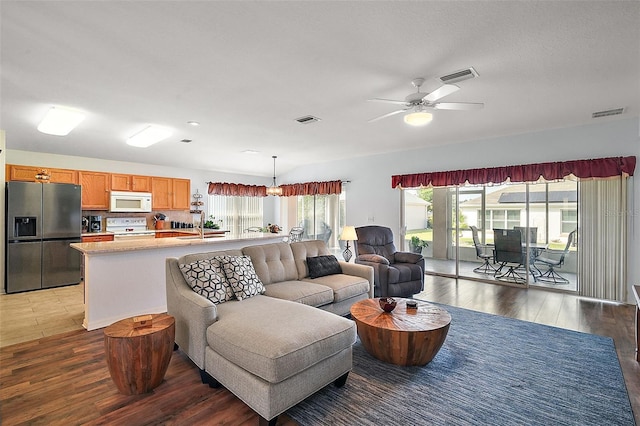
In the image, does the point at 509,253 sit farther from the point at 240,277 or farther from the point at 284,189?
the point at 284,189

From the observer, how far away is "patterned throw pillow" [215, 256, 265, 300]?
282 cm

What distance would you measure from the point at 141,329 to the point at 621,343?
4.36m

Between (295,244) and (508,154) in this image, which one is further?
(508,154)

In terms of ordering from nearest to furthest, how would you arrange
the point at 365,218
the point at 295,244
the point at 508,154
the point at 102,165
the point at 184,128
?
the point at 295,244 < the point at 184,128 < the point at 508,154 < the point at 102,165 < the point at 365,218

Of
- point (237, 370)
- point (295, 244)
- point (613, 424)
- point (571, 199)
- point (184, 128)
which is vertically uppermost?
point (184, 128)

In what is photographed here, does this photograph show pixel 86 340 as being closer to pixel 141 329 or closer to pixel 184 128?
pixel 141 329

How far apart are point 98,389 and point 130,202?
4.97 metres

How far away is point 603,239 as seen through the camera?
14.9 feet

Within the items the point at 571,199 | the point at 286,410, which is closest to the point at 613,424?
the point at 286,410

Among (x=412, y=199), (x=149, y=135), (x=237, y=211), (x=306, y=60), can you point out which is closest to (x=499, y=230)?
(x=412, y=199)

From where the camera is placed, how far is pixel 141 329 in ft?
7.44

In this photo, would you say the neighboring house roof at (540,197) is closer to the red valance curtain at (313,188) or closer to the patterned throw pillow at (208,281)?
the red valance curtain at (313,188)

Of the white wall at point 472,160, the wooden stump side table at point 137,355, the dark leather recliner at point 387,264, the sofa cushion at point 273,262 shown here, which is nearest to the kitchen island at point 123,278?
the sofa cushion at point 273,262

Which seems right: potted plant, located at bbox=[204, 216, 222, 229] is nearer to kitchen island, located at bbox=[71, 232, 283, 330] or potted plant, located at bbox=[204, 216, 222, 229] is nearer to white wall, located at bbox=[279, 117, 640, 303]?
white wall, located at bbox=[279, 117, 640, 303]
